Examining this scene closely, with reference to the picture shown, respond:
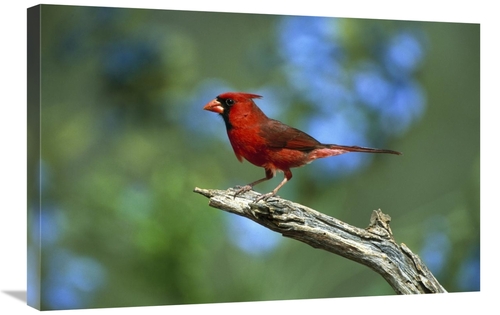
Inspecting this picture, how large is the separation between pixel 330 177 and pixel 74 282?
2342 mm

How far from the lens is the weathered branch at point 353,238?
802cm

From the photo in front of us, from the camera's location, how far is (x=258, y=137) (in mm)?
8328

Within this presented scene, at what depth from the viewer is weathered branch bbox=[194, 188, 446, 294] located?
26.3 feet

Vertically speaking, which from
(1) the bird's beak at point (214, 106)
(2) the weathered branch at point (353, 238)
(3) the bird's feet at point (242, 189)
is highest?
(1) the bird's beak at point (214, 106)

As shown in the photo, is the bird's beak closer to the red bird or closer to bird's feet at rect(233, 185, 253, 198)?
the red bird

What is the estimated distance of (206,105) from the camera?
8266mm

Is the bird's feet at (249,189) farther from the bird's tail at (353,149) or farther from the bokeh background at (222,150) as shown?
the bird's tail at (353,149)

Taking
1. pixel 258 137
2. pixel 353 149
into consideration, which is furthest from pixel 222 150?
pixel 353 149

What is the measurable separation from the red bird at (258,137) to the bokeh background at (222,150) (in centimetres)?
7

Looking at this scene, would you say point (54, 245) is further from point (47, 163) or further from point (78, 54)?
point (78, 54)

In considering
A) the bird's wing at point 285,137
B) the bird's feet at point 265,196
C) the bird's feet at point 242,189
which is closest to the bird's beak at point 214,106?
the bird's wing at point 285,137

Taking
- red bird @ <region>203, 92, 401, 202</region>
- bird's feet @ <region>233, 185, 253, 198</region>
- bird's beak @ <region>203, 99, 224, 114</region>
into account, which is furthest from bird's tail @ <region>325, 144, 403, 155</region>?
bird's beak @ <region>203, 99, 224, 114</region>

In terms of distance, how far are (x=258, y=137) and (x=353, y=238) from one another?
1.12 metres

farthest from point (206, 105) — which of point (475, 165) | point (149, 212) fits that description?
point (475, 165)
